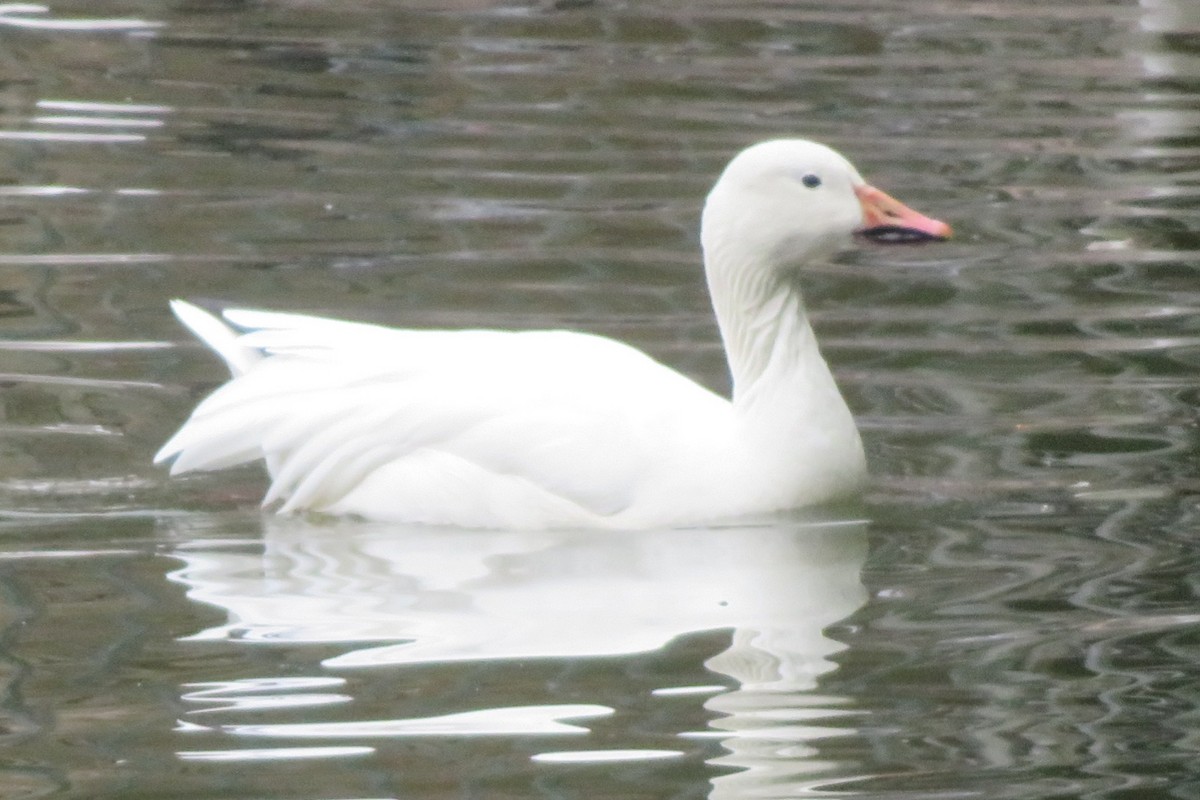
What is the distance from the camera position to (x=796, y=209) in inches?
266

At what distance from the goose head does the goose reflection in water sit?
811mm

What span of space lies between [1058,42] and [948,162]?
399 cm

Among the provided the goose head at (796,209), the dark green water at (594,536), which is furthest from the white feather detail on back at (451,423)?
the goose head at (796,209)

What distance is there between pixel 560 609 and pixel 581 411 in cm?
72

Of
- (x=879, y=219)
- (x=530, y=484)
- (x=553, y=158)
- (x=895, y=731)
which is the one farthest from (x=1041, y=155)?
(x=895, y=731)

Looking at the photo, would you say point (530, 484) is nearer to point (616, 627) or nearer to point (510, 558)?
point (510, 558)

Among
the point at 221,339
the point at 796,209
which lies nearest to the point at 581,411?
the point at 796,209

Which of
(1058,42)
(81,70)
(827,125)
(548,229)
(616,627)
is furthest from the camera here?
(1058,42)

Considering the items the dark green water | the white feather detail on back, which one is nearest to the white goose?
the white feather detail on back

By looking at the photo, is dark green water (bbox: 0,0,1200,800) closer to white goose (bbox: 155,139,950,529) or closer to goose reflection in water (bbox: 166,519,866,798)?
goose reflection in water (bbox: 166,519,866,798)

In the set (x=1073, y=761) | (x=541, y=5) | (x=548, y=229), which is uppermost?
(x=541, y=5)

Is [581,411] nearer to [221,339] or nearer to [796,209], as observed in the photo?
[796,209]

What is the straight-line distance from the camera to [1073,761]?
5.07 m

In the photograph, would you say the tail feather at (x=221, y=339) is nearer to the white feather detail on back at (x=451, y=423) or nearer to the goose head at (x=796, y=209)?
the white feather detail on back at (x=451, y=423)
